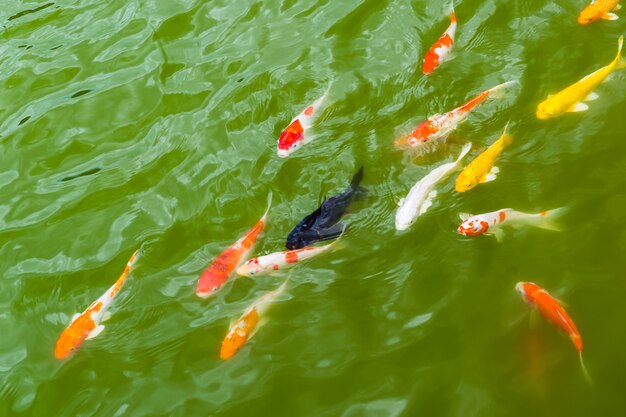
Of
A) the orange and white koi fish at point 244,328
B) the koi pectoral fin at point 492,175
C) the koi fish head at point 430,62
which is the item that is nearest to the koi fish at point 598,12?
the koi fish head at point 430,62

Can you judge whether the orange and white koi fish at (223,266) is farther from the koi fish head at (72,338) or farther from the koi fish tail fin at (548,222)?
the koi fish tail fin at (548,222)

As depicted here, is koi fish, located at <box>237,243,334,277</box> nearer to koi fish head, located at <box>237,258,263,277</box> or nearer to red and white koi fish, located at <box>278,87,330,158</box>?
koi fish head, located at <box>237,258,263,277</box>

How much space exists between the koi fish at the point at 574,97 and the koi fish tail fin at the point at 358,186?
163cm

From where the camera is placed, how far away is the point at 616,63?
5.08 meters

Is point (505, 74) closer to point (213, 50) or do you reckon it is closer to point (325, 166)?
point (325, 166)

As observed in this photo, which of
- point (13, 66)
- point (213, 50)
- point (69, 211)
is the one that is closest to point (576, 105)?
point (213, 50)

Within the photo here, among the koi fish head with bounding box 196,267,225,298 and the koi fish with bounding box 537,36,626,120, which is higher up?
the koi fish with bounding box 537,36,626,120

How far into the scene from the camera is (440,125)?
494 centimetres

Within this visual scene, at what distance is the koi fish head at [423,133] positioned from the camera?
4.93 m

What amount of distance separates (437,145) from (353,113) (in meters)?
0.95

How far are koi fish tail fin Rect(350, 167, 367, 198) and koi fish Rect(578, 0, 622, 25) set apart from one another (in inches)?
112

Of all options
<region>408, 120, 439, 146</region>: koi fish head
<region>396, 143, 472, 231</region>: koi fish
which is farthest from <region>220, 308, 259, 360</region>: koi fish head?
<region>408, 120, 439, 146</region>: koi fish head

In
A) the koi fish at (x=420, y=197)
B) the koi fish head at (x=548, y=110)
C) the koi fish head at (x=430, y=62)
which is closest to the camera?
the koi fish at (x=420, y=197)

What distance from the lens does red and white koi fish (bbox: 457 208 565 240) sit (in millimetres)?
4358
